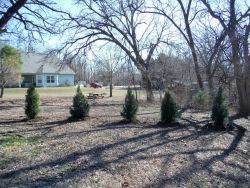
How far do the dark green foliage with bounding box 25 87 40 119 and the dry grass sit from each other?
75.5 inches

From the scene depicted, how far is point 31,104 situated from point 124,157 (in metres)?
7.58

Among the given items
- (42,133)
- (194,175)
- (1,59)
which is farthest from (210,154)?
(1,59)

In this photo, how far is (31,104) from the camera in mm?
14992

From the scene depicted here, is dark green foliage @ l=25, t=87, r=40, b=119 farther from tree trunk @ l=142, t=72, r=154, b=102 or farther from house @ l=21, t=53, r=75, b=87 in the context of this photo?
house @ l=21, t=53, r=75, b=87

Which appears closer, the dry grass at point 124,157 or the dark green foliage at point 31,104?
the dry grass at point 124,157

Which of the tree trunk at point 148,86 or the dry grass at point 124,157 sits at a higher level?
the tree trunk at point 148,86

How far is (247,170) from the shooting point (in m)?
8.23

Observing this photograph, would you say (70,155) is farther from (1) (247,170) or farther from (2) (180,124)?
(2) (180,124)

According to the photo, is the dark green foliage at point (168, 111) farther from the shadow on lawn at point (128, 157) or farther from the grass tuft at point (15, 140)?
the grass tuft at point (15, 140)

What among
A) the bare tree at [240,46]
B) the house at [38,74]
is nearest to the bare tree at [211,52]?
the bare tree at [240,46]

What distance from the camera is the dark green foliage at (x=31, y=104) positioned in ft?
49.2

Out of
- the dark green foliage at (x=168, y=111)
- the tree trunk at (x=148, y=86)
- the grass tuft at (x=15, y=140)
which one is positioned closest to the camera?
the grass tuft at (x=15, y=140)

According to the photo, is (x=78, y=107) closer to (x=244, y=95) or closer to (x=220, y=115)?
(x=220, y=115)

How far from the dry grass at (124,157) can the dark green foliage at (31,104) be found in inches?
75.5
